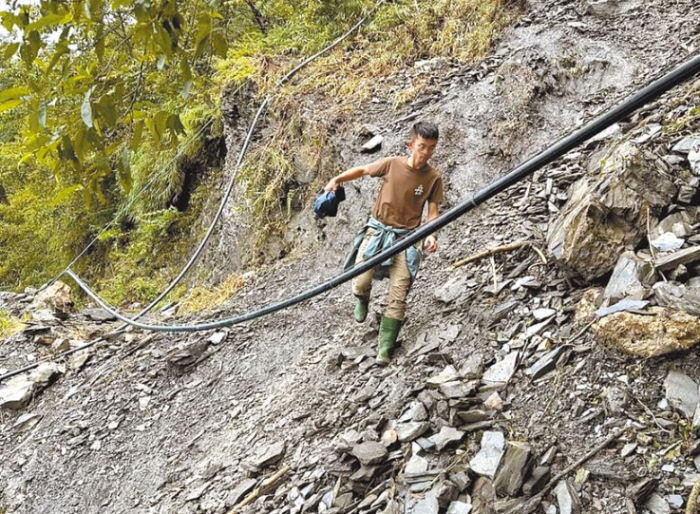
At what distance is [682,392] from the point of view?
230cm

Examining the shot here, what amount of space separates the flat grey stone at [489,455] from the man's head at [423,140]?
1.92m

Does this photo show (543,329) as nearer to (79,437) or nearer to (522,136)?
(522,136)

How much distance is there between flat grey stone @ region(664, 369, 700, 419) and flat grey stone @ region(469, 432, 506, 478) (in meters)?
0.78

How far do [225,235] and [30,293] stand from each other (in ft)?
16.3

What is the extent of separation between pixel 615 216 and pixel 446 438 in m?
1.73

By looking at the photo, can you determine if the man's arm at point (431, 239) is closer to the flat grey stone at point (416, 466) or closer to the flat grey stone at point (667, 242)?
the flat grey stone at point (667, 242)

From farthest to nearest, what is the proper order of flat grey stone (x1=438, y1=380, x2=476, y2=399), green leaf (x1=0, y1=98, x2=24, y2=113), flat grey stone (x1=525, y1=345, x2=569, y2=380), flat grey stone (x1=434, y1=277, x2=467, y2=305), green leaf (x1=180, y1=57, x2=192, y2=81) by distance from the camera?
1. flat grey stone (x1=434, y1=277, x2=467, y2=305)
2. flat grey stone (x1=438, y1=380, x2=476, y2=399)
3. flat grey stone (x1=525, y1=345, x2=569, y2=380)
4. green leaf (x1=180, y1=57, x2=192, y2=81)
5. green leaf (x1=0, y1=98, x2=24, y2=113)

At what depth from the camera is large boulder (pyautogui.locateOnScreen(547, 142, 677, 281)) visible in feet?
10.2

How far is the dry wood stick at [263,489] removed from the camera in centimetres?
324

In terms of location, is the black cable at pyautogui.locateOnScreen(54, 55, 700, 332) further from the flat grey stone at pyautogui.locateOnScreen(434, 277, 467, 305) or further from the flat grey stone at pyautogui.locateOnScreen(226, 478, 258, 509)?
the flat grey stone at pyautogui.locateOnScreen(226, 478, 258, 509)

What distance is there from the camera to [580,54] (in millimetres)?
5996

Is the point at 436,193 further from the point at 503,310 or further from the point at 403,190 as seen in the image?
the point at 503,310

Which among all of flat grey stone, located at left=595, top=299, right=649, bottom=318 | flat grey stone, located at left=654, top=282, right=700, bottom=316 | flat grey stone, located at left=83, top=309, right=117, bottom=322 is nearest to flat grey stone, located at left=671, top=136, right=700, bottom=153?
flat grey stone, located at left=654, top=282, right=700, bottom=316

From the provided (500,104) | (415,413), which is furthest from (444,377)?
(500,104)
